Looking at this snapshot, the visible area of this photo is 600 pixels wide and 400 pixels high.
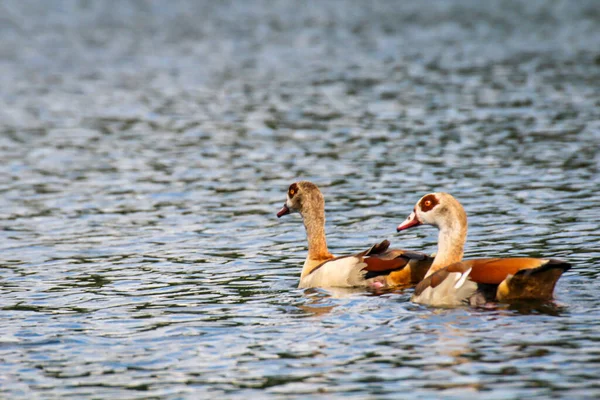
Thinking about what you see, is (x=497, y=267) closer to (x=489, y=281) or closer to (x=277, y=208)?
(x=489, y=281)

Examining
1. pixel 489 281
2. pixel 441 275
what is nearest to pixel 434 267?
pixel 441 275

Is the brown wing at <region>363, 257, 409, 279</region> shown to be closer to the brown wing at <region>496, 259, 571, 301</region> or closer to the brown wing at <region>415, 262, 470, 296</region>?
the brown wing at <region>415, 262, 470, 296</region>

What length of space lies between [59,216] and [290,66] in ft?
89.6

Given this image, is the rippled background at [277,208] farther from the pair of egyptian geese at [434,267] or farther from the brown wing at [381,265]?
the brown wing at [381,265]

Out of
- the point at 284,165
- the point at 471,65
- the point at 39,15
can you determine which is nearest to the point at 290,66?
the point at 471,65

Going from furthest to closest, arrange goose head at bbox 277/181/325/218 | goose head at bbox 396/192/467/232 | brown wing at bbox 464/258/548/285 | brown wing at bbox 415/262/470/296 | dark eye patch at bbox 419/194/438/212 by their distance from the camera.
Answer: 1. goose head at bbox 277/181/325/218
2. dark eye patch at bbox 419/194/438/212
3. goose head at bbox 396/192/467/232
4. brown wing at bbox 415/262/470/296
5. brown wing at bbox 464/258/548/285

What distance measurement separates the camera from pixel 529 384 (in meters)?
10.1

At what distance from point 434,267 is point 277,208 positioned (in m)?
7.42

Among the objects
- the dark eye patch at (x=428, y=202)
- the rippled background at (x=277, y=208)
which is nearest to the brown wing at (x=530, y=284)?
the rippled background at (x=277, y=208)

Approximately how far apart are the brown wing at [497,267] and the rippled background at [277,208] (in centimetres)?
37

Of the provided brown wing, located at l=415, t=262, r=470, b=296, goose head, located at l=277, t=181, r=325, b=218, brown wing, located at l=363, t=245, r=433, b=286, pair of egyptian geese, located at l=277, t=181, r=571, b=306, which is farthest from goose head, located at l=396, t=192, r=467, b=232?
goose head, located at l=277, t=181, r=325, b=218

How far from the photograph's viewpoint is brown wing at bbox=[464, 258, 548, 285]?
1248 cm

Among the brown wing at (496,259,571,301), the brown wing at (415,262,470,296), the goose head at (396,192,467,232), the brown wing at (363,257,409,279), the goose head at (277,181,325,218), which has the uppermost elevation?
the goose head at (277,181,325,218)

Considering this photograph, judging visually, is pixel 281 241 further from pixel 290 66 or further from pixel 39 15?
pixel 39 15
